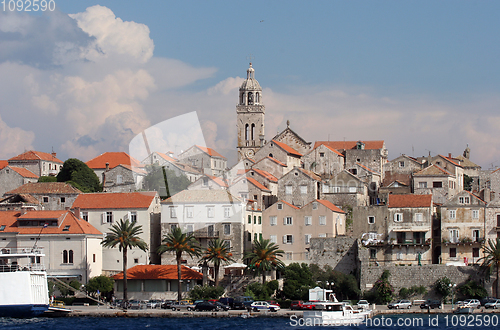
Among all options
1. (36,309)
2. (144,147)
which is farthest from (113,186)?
(144,147)

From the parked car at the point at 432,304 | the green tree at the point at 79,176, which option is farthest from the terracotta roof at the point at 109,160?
the parked car at the point at 432,304

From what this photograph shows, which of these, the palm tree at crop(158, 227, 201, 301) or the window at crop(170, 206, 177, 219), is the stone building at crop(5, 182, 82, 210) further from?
the palm tree at crop(158, 227, 201, 301)

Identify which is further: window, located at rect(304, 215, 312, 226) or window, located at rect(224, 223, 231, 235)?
window, located at rect(304, 215, 312, 226)

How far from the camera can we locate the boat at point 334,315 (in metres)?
61.3

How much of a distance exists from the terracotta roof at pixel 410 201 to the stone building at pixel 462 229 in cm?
195

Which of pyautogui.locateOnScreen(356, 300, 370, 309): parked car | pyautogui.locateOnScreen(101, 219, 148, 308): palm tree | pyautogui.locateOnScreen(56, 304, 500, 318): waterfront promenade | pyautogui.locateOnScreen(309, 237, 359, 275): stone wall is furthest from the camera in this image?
pyautogui.locateOnScreen(309, 237, 359, 275): stone wall

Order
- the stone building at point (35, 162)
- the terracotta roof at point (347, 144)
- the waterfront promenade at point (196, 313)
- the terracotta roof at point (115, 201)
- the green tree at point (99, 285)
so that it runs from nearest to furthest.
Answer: the waterfront promenade at point (196, 313), the green tree at point (99, 285), the terracotta roof at point (115, 201), the terracotta roof at point (347, 144), the stone building at point (35, 162)

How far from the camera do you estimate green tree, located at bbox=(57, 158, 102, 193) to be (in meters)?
104

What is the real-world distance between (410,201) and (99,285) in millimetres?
34589

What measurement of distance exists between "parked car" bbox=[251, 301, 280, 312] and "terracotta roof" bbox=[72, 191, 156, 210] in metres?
19.3

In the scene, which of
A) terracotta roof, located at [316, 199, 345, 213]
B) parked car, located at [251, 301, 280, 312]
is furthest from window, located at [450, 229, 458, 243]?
parked car, located at [251, 301, 280, 312]

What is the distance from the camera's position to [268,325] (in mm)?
60844

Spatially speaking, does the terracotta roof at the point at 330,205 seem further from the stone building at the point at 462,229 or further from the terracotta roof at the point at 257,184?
the stone building at the point at 462,229

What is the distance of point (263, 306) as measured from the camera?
68.2 metres
